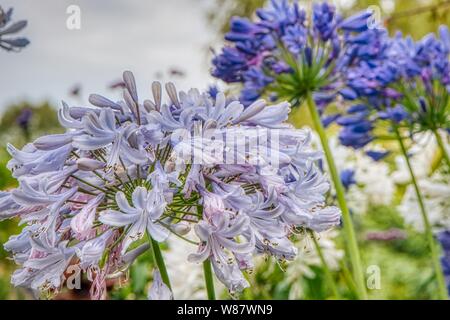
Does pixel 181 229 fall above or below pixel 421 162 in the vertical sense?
below

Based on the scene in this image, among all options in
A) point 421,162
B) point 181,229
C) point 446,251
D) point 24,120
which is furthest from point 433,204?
point 24,120

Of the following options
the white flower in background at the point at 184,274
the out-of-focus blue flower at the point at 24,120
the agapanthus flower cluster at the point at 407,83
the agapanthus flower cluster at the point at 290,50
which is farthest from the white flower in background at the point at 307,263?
the out-of-focus blue flower at the point at 24,120

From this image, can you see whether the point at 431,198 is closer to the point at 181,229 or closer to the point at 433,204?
the point at 433,204

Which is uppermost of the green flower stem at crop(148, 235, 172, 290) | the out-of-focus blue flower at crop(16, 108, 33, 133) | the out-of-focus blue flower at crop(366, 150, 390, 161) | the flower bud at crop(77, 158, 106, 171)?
the out-of-focus blue flower at crop(16, 108, 33, 133)

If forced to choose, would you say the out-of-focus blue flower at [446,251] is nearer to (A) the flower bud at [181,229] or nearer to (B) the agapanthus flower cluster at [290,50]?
(B) the agapanthus flower cluster at [290,50]

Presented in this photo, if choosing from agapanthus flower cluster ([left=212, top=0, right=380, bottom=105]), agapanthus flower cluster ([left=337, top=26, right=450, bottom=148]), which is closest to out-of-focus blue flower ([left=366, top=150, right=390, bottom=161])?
agapanthus flower cluster ([left=337, top=26, right=450, bottom=148])

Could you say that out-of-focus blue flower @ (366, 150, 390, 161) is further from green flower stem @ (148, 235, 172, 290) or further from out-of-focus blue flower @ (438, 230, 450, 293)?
green flower stem @ (148, 235, 172, 290)
